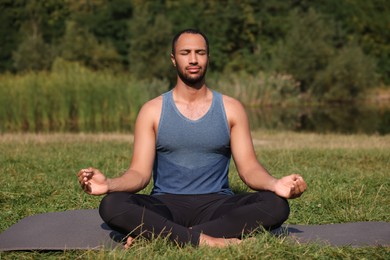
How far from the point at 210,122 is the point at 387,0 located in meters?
41.1

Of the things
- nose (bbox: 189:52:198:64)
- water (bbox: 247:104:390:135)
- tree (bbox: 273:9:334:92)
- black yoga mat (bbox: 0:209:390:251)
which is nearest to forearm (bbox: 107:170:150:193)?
black yoga mat (bbox: 0:209:390:251)

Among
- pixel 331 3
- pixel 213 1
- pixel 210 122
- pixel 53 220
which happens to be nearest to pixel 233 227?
pixel 210 122

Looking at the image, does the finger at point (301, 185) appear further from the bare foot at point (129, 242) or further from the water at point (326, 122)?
the water at point (326, 122)

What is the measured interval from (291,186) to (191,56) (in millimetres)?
986

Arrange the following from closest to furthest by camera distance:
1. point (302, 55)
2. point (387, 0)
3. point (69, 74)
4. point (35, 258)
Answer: point (35, 258)
point (69, 74)
point (302, 55)
point (387, 0)

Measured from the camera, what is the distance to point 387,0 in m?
42.0

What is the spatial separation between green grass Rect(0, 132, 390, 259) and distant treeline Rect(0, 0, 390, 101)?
2189 centimetres

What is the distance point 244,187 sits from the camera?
5.90 m

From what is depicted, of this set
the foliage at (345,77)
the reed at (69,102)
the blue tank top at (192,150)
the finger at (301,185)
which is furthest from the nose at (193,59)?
the foliage at (345,77)

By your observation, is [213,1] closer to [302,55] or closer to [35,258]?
[302,55]

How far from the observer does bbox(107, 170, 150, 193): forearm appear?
11.6ft

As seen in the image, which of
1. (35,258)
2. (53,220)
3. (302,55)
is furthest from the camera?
(302,55)

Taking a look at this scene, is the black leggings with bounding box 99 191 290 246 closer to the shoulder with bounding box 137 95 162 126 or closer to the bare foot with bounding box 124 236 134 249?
the bare foot with bounding box 124 236 134 249

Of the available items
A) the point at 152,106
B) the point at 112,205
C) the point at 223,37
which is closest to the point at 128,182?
the point at 112,205
